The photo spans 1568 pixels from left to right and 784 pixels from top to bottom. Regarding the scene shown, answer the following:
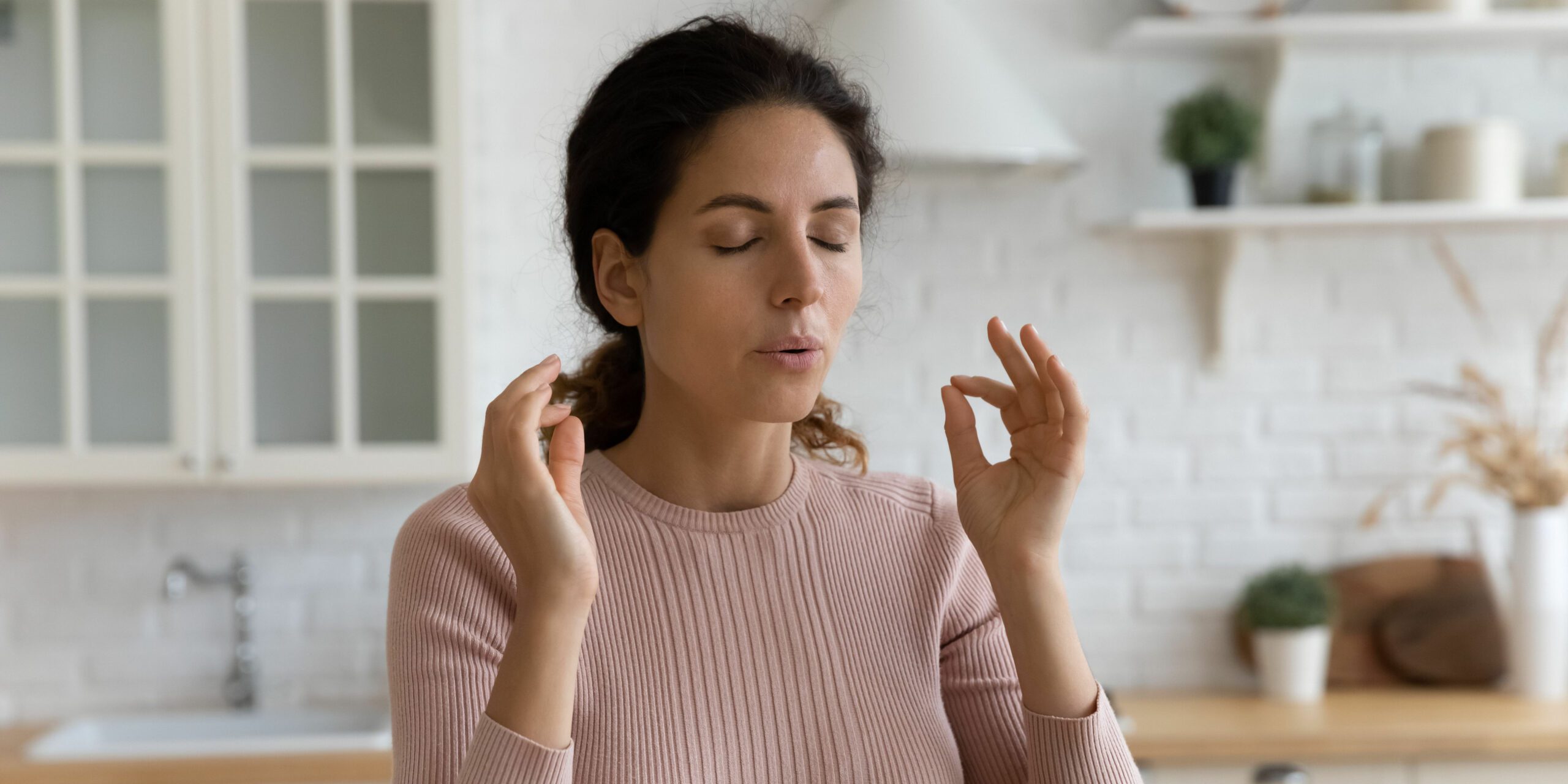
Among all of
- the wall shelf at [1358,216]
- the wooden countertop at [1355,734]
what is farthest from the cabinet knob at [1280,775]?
the wall shelf at [1358,216]

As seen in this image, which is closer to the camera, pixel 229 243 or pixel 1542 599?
pixel 229 243

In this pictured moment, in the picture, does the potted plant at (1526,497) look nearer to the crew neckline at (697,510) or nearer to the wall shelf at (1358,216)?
the wall shelf at (1358,216)

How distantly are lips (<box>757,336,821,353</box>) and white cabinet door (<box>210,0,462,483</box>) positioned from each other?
1405 mm

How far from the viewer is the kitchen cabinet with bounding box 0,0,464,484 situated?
2.27m

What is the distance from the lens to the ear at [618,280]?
112cm

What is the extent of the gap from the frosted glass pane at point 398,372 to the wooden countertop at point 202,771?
575 millimetres

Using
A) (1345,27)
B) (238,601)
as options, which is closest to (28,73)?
(238,601)

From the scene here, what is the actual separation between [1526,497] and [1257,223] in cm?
75

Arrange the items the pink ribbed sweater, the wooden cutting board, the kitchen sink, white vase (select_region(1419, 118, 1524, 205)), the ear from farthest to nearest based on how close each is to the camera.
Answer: the wooden cutting board → white vase (select_region(1419, 118, 1524, 205)) → the kitchen sink → the ear → the pink ribbed sweater

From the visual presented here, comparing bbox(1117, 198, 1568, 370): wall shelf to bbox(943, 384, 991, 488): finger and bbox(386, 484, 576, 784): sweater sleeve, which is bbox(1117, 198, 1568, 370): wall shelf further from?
bbox(386, 484, 576, 784): sweater sleeve

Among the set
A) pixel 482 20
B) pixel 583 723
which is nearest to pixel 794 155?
pixel 583 723

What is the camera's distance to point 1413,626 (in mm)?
2625

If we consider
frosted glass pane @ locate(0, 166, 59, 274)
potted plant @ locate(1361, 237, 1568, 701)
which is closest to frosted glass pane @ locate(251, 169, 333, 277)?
frosted glass pane @ locate(0, 166, 59, 274)

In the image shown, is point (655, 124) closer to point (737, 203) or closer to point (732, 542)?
point (737, 203)
